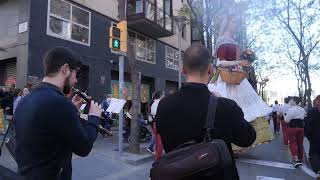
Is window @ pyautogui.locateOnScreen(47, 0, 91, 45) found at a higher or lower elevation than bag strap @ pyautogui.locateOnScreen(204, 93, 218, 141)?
higher

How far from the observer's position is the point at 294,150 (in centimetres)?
999

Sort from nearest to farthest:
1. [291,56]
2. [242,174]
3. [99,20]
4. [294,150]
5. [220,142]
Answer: [220,142] → [242,174] → [294,150] → [99,20] → [291,56]

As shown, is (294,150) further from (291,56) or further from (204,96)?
(291,56)

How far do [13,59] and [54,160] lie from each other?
560 inches

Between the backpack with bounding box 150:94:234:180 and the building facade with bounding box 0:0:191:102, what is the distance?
11.9 meters

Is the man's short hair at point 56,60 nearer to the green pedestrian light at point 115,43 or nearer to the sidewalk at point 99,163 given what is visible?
the sidewalk at point 99,163

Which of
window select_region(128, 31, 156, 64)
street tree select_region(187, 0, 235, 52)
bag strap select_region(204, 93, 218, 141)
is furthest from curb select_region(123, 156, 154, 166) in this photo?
window select_region(128, 31, 156, 64)

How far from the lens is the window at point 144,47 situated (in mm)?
21844

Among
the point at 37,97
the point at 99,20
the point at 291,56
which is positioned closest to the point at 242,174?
the point at 37,97

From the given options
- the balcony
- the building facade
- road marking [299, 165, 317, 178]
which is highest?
the balcony

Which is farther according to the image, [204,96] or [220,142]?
[204,96]

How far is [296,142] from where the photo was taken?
10.2 metres

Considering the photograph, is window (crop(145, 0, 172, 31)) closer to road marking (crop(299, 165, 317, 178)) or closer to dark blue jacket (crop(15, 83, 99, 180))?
road marking (crop(299, 165, 317, 178))

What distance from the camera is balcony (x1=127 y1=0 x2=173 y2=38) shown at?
66.8 ft
